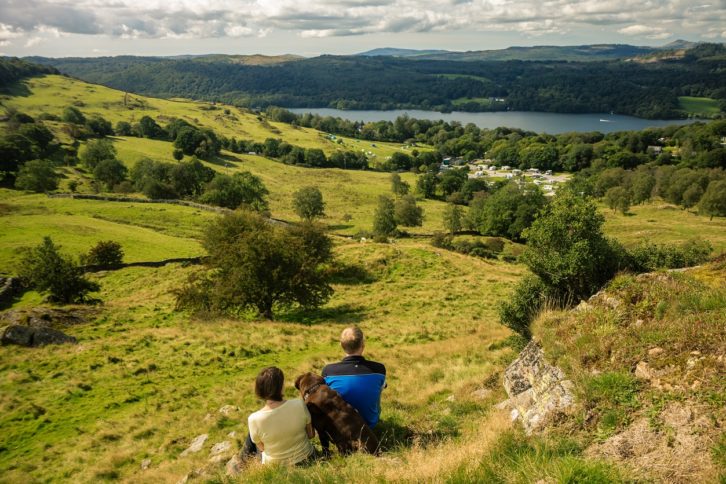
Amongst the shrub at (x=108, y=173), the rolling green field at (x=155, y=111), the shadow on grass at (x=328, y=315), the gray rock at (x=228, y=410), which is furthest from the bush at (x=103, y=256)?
the rolling green field at (x=155, y=111)

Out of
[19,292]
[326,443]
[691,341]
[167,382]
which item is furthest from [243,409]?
[19,292]

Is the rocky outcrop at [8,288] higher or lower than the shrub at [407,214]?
higher

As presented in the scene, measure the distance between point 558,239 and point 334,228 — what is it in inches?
2307

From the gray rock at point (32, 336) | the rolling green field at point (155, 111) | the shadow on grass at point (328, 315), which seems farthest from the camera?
the rolling green field at point (155, 111)

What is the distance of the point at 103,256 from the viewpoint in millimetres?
39562

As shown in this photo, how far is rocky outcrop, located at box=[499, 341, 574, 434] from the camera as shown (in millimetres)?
6945

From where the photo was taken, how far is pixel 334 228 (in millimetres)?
73312

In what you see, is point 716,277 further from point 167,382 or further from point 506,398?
point 167,382

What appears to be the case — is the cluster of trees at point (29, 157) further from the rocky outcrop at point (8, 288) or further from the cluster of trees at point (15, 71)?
the cluster of trees at point (15, 71)

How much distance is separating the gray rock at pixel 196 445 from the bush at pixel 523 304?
1069cm

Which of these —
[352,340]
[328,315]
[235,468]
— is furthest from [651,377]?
[328,315]

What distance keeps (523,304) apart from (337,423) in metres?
10.7

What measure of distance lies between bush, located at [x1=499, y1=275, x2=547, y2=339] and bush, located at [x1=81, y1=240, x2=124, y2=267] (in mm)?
37585

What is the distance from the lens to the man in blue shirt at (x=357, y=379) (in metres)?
7.40
